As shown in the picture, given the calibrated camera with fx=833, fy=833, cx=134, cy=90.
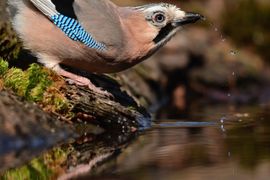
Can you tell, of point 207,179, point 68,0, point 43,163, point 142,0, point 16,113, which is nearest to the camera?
point 207,179

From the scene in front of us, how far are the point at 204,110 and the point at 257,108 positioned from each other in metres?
0.77

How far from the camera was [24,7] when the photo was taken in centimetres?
878

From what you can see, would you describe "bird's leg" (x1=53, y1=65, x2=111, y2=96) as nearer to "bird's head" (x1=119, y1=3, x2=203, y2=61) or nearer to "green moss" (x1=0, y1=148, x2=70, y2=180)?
"bird's head" (x1=119, y1=3, x2=203, y2=61)

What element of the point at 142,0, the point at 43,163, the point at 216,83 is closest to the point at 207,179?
the point at 43,163

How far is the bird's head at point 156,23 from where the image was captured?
30.6 ft

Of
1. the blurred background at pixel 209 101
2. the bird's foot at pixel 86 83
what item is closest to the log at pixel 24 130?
the blurred background at pixel 209 101

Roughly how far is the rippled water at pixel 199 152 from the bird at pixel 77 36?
91cm

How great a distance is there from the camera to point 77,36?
28.5 feet

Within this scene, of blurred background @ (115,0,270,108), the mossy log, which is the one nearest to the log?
the mossy log

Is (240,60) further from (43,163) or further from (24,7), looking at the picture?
(43,163)

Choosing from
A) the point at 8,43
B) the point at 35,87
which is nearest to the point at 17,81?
the point at 35,87

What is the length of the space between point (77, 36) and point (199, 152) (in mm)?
2107

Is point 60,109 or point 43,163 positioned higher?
point 60,109

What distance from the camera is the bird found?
870 cm
